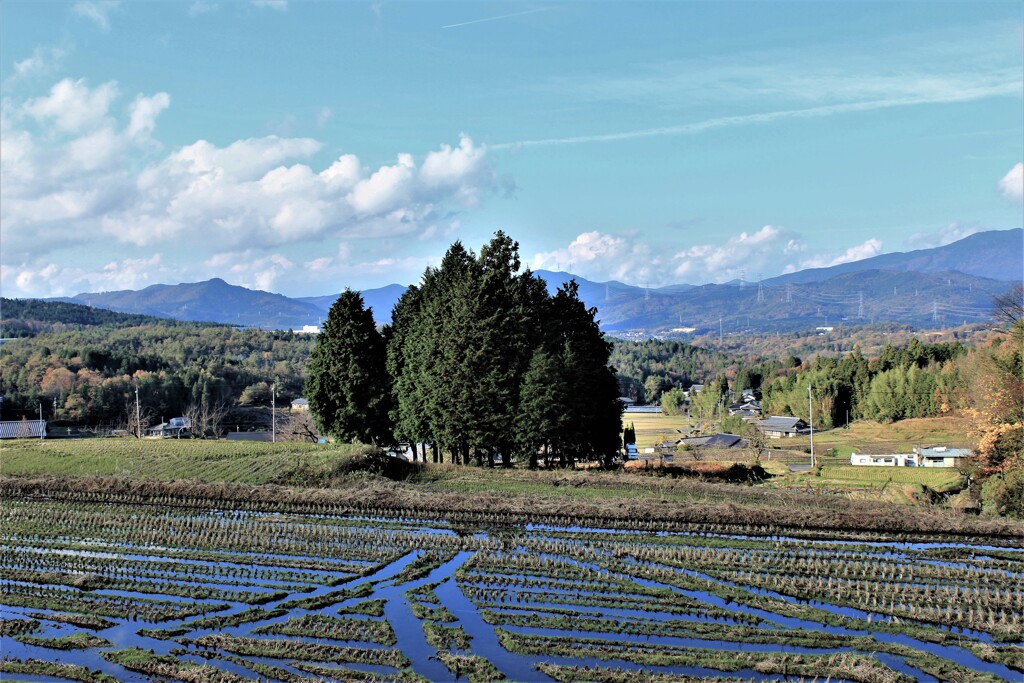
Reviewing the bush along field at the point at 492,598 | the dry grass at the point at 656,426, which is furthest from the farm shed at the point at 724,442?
the bush along field at the point at 492,598

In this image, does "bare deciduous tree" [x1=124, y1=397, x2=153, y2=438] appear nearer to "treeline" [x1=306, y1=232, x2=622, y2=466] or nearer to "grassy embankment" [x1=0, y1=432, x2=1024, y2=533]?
"grassy embankment" [x1=0, y1=432, x2=1024, y2=533]

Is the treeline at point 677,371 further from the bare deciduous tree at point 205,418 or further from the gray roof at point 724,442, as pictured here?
the bare deciduous tree at point 205,418

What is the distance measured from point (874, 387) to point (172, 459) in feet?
206

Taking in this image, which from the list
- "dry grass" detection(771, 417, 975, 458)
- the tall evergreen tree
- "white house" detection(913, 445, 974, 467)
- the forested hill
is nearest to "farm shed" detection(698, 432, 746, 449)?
"dry grass" detection(771, 417, 975, 458)

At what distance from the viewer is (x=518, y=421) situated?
33688mm

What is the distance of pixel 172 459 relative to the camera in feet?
110

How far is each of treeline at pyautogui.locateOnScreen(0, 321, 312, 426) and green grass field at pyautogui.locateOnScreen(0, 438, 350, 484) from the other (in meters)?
28.2

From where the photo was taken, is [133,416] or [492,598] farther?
[133,416]

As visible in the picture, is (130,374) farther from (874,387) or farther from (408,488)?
(874,387)

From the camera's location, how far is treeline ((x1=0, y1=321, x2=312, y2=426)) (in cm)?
6675

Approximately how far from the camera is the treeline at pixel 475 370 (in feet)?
110

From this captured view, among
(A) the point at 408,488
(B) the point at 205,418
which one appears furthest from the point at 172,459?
(B) the point at 205,418

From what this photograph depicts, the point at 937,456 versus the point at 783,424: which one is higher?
the point at 783,424

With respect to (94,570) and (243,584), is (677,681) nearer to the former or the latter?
(243,584)
